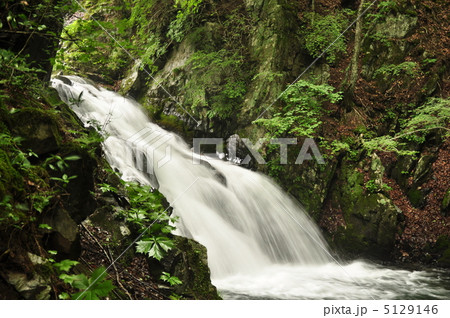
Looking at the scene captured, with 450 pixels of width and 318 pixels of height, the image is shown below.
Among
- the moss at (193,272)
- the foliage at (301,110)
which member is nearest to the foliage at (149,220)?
the moss at (193,272)

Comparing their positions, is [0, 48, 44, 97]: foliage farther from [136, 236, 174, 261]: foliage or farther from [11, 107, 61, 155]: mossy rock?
[136, 236, 174, 261]: foliage

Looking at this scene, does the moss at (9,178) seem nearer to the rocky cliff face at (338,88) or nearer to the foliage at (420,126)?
the rocky cliff face at (338,88)

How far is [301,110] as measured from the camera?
8398 mm

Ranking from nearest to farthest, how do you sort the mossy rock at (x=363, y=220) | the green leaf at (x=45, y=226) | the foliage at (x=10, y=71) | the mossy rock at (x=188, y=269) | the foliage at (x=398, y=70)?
the green leaf at (x=45, y=226), the foliage at (x=10, y=71), the mossy rock at (x=188, y=269), the mossy rock at (x=363, y=220), the foliage at (x=398, y=70)

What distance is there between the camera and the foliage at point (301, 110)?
26.7 ft

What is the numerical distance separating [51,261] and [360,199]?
7.82 metres

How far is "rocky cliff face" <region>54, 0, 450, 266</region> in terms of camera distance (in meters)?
8.10

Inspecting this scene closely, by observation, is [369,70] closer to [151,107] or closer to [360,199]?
[360,199]

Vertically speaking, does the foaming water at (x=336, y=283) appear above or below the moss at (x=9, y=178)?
below

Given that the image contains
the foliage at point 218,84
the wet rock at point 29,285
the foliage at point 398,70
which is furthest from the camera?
the foliage at point 218,84

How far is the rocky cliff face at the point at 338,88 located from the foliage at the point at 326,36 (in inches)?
1.4

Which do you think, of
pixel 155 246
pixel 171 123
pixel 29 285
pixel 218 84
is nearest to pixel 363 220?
pixel 218 84

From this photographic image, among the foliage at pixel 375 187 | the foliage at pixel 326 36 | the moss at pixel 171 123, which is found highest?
the foliage at pixel 326 36

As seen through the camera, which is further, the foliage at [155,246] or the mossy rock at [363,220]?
the mossy rock at [363,220]
